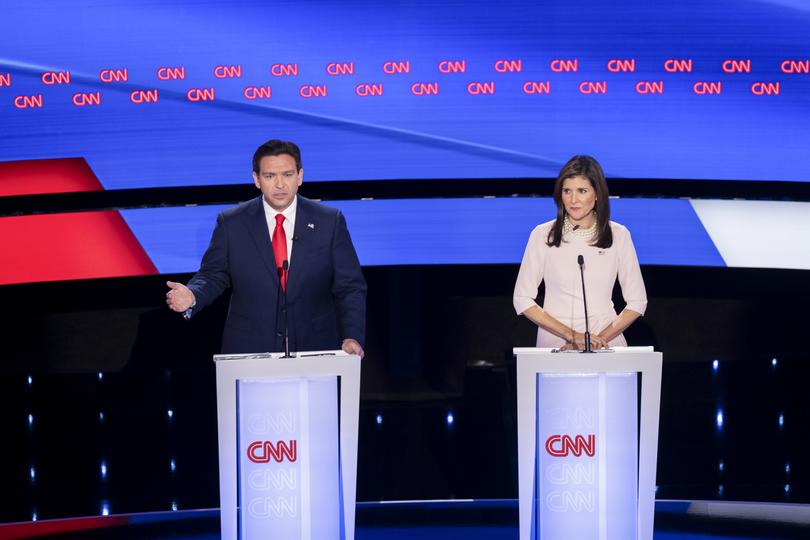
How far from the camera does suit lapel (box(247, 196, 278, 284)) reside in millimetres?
3240

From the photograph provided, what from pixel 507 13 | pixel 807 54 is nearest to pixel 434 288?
pixel 507 13

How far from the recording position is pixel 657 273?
15.8 ft

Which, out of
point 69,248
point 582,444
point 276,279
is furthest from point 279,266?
point 69,248

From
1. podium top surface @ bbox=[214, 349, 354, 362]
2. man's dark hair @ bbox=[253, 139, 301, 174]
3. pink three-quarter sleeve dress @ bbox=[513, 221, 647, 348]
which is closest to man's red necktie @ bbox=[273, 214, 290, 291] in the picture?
man's dark hair @ bbox=[253, 139, 301, 174]

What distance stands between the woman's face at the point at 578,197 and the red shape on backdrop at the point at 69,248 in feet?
6.69

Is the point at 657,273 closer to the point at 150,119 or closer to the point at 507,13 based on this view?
the point at 507,13

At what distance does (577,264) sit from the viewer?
129 inches

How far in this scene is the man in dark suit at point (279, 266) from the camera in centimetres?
322

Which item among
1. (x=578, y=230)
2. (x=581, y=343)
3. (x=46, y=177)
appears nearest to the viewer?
(x=581, y=343)

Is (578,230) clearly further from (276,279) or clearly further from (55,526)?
(55,526)

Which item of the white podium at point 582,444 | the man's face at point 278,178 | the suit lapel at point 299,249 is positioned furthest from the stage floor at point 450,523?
the man's face at point 278,178

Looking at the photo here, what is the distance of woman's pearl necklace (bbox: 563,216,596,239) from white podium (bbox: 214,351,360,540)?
924mm

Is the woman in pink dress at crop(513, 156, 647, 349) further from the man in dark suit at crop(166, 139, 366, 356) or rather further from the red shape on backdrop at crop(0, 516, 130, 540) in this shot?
the red shape on backdrop at crop(0, 516, 130, 540)

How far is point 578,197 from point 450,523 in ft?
4.53
